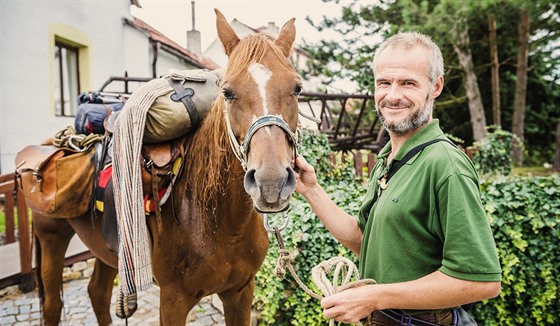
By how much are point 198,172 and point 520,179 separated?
319 centimetres

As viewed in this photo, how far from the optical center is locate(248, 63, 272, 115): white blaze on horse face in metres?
1.58

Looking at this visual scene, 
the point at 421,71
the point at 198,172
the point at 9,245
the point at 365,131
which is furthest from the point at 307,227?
the point at 365,131

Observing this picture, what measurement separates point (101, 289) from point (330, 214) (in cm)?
253

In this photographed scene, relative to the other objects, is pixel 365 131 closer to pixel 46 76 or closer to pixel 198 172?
pixel 46 76

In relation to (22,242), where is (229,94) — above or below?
above

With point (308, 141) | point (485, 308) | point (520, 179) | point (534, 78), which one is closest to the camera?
point (485, 308)

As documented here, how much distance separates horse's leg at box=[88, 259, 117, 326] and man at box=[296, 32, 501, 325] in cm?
266

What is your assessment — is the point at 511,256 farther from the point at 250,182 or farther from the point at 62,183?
the point at 62,183

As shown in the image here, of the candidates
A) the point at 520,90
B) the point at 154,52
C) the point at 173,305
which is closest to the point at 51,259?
the point at 173,305

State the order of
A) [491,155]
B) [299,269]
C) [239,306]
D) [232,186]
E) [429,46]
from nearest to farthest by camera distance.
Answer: [429,46]
[232,186]
[239,306]
[299,269]
[491,155]

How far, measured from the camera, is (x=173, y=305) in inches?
81.6

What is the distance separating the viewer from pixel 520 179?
3596mm

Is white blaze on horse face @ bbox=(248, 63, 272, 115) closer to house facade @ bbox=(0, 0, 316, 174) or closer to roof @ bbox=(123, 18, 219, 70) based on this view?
house facade @ bbox=(0, 0, 316, 174)

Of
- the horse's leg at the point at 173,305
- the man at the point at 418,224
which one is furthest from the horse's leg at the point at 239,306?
the man at the point at 418,224
